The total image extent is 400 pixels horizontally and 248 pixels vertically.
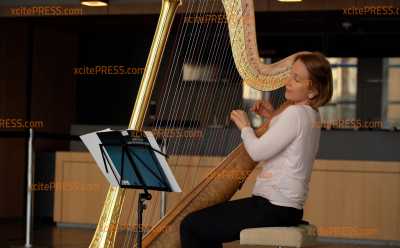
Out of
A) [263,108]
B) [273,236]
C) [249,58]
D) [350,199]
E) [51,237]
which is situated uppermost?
[249,58]

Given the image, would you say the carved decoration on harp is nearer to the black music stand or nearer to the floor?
the black music stand

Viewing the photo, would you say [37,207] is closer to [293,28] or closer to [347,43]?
[293,28]

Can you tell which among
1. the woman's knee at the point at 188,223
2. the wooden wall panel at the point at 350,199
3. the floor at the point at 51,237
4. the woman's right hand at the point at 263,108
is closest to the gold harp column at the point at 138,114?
the woman's knee at the point at 188,223

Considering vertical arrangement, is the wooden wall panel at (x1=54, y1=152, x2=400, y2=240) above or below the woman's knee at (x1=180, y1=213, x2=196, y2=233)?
above

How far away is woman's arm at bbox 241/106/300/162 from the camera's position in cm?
304

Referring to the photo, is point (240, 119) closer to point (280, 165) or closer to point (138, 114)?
point (280, 165)

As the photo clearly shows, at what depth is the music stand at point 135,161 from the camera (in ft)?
9.32

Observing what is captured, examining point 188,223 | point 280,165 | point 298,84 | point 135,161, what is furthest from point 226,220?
point 298,84

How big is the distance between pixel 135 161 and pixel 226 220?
1.48 feet

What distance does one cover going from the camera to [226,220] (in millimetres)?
3086

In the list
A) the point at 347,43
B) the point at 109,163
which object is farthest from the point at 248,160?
the point at 347,43

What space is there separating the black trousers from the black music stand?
0.70 feet

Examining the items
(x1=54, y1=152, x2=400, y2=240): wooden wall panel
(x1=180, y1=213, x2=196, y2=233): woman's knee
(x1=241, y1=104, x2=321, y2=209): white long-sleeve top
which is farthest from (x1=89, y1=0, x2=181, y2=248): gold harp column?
(x1=54, y1=152, x2=400, y2=240): wooden wall panel

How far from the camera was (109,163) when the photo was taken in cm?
297
